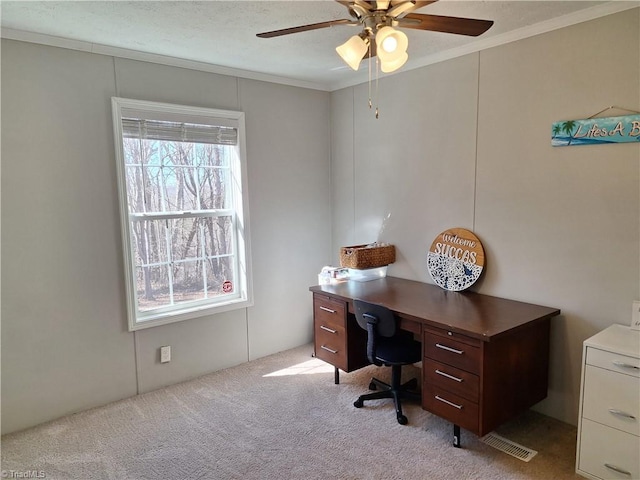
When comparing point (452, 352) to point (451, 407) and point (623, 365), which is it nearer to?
point (451, 407)

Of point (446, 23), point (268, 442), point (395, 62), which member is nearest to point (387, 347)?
point (268, 442)

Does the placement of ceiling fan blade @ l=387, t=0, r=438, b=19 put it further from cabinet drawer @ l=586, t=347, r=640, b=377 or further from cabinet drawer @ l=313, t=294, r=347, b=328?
cabinet drawer @ l=313, t=294, r=347, b=328

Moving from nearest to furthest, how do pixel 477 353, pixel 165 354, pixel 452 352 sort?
pixel 477 353 < pixel 452 352 < pixel 165 354

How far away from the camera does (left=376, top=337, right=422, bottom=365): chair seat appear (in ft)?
8.53

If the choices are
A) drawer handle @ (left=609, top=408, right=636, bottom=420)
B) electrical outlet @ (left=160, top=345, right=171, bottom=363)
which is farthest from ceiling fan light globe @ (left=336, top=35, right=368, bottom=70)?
electrical outlet @ (left=160, top=345, right=171, bottom=363)

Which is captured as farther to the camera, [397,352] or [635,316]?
[397,352]

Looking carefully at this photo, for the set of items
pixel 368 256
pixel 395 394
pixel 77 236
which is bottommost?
pixel 395 394

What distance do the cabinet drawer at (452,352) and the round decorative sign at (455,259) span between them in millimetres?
707

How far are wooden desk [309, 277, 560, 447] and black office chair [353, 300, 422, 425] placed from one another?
11cm

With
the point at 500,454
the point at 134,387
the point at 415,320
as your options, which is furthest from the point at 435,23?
the point at 134,387

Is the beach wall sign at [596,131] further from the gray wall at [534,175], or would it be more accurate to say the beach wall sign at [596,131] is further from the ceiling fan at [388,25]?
the ceiling fan at [388,25]

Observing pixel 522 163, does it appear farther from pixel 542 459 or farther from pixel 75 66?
pixel 75 66

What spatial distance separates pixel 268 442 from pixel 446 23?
2376 mm

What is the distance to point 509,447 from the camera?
2373mm
